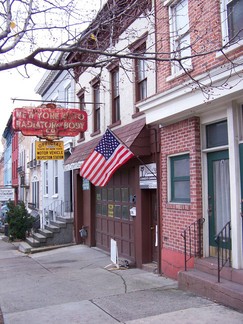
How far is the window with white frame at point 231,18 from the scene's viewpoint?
7.37 m

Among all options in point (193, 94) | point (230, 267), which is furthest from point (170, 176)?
point (230, 267)

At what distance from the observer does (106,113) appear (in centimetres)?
1333

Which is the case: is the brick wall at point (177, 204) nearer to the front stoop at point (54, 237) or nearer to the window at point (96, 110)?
the window at point (96, 110)

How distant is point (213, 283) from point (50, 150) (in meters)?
9.45

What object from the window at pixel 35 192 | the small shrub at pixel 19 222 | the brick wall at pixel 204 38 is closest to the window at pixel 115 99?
the brick wall at pixel 204 38

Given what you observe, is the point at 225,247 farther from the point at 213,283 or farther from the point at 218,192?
the point at 218,192

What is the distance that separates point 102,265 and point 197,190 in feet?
14.0

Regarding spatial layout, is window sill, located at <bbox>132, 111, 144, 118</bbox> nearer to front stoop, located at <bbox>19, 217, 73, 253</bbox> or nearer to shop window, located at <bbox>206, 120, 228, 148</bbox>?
shop window, located at <bbox>206, 120, 228, 148</bbox>

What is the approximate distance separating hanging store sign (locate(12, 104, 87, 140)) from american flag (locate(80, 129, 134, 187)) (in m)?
2.86

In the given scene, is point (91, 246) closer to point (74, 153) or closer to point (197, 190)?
point (74, 153)

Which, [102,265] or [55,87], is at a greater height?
[55,87]

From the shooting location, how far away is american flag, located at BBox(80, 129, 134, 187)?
32.1 ft

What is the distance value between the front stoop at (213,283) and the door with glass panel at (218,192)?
634 mm

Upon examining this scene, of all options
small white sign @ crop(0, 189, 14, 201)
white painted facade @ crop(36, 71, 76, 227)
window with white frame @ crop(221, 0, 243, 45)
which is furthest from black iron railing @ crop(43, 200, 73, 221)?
window with white frame @ crop(221, 0, 243, 45)
